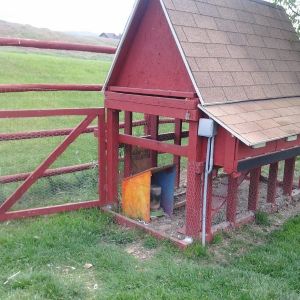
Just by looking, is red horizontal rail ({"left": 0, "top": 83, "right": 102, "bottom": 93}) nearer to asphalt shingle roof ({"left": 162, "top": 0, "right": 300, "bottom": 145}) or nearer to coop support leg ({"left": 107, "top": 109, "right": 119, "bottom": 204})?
coop support leg ({"left": 107, "top": 109, "right": 119, "bottom": 204})

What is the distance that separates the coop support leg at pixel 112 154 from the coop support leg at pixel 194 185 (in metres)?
1.32

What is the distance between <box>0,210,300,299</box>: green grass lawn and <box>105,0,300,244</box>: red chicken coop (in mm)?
440

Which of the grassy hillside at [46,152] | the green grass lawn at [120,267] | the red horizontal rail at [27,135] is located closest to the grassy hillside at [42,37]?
the grassy hillside at [46,152]

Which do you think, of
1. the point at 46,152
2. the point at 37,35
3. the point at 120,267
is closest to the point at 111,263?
the point at 120,267

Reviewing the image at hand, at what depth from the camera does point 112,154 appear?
558 cm

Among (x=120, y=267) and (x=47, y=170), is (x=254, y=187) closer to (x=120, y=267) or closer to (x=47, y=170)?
(x=120, y=267)

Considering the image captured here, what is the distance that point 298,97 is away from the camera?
578 centimetres

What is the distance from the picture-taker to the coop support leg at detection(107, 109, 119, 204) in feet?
18.2

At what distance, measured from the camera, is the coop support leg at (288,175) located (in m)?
6.32

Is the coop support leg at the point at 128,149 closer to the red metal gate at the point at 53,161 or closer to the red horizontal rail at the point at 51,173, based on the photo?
the red metal gate at the point at 53,161

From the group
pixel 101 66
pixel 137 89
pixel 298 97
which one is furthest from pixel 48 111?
pixel 101 66

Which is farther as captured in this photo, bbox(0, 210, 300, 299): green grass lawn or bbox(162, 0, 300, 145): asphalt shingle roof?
bbox(162, 0, 300, 145): asphalt shingle roof

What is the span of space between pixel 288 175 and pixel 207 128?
2.63m

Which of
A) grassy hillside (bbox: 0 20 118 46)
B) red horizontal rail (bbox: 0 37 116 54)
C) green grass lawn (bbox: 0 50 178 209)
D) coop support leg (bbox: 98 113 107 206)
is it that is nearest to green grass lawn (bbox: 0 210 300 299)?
coop support leg (bbox: 98 113 107 206)
